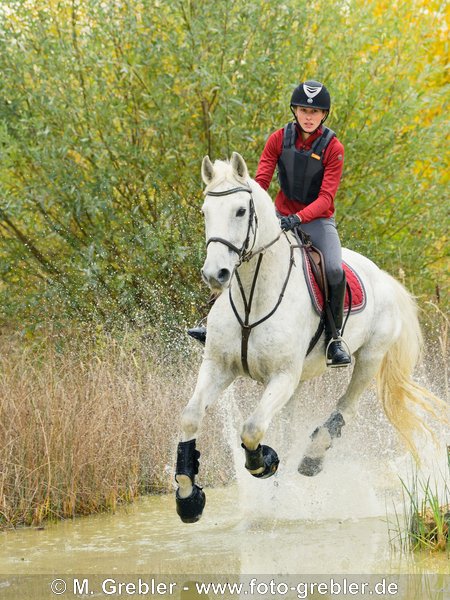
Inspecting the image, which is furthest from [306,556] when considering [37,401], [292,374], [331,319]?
[37,401]

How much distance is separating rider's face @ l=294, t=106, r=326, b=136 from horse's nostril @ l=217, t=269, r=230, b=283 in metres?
1.95

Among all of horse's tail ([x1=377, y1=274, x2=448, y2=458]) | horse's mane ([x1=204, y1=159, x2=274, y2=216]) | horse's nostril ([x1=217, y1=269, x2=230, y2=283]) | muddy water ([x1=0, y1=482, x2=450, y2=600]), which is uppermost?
horse's mane ([x1=204, y1=159, x2=274, y2=216])

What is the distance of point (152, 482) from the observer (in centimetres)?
901

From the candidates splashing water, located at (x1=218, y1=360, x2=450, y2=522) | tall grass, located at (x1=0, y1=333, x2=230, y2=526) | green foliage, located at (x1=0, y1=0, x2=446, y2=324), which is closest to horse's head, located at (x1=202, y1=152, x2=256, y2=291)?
splashing water, located at (x1=218, y1=360, x2=450, y2=522)

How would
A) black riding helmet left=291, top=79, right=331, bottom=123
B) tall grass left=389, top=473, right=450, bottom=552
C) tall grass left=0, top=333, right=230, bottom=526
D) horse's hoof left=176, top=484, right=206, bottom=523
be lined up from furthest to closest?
1. tall grass left=0, top=333, right=230, bottom=526
2. black riding helmet left=291, top=79, right=331, bottom=123
3. horse's hoof left=176, top=484, right=206, bottom=523
4. tall grass left=389, top=473, right=450, bottom=552

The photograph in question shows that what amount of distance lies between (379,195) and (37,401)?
598cm

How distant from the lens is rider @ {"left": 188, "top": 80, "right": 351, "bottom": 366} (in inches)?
282

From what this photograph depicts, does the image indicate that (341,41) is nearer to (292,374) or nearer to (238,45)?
(238,45)

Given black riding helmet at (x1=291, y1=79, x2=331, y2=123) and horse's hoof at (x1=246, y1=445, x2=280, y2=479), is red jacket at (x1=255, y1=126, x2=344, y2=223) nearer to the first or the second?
black riding helmet at (x1=291, y1=79, x2=331, y2=123)

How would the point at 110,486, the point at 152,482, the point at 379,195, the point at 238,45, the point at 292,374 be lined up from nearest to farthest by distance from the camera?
the point at 292,374 → the point at 110,486 → the point at 152,482 → the point at 238,45 → the point at 379,195

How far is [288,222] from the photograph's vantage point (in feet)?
22.4

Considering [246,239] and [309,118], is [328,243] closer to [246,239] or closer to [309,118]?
[309,118]

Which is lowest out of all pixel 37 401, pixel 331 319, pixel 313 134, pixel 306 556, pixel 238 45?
pixel 306 556

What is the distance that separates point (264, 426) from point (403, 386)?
279 centimetres
